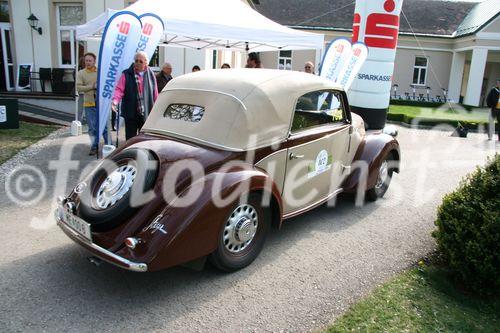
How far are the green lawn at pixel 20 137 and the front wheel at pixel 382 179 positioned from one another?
5.97 meters

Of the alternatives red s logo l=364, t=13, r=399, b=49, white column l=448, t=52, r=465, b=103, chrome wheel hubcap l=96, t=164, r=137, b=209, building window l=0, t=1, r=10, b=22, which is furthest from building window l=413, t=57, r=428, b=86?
chrome wheel hubcap l=96, t=164, r=137, b=209

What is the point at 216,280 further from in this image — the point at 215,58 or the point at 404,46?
the point at 404,46

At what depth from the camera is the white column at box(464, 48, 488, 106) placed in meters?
23.1

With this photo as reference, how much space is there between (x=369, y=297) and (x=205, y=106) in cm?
228

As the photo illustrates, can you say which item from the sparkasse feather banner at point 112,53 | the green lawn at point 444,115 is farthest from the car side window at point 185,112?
the green lawn at point 444,115

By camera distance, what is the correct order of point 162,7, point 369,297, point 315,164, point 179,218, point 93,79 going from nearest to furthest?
point 179,218
point 369,297
point 315,164
point 93,79
point 162,7

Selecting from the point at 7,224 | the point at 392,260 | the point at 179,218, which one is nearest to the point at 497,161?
the point at 392,260

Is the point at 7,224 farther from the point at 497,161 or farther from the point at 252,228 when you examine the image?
the point at 497,161

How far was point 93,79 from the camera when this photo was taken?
7453mm

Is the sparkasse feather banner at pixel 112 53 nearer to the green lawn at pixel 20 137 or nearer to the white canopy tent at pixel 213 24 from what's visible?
the white canopy tent at pixel 213 24

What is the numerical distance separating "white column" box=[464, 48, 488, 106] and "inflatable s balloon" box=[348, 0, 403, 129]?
50.3 feet

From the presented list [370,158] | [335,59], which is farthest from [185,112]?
[335,59]

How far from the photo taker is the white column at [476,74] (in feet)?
75.7

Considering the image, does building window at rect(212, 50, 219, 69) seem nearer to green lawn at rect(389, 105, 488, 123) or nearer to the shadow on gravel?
green lawn at rect(389, 105, 488, 123)
